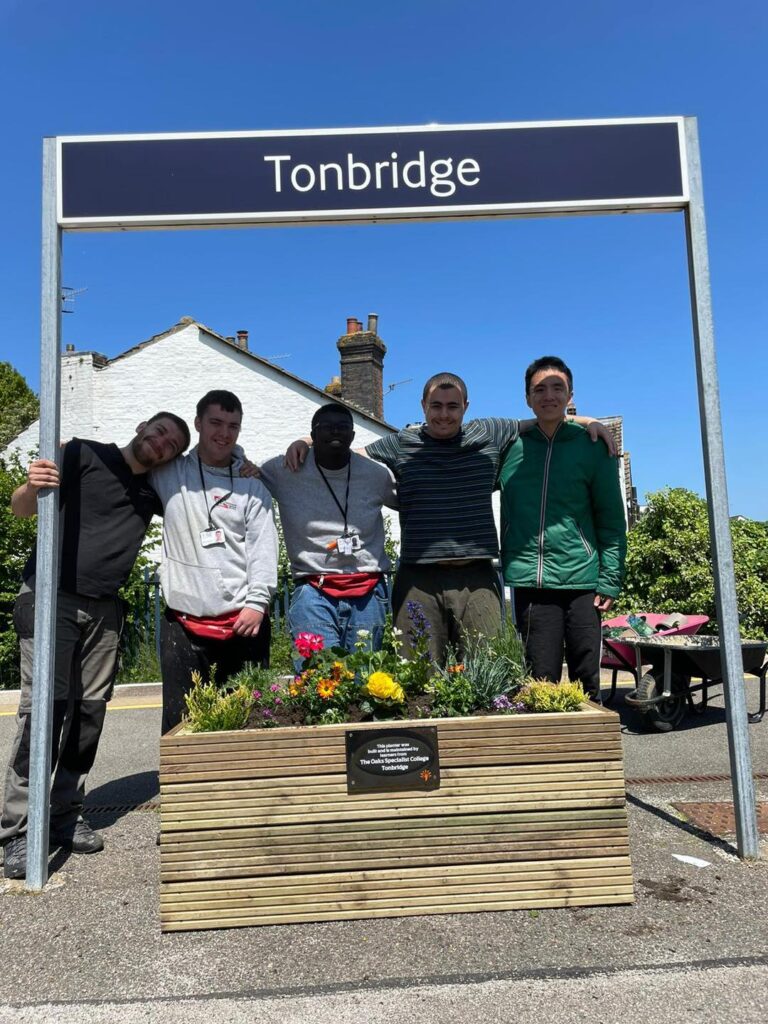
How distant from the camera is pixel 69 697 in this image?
3959 millimetres

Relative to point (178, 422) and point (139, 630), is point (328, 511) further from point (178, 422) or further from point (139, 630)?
point (139, 630)

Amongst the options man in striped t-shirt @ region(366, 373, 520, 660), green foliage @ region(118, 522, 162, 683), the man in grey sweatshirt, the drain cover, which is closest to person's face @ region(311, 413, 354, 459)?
the man in grey sweatshirt

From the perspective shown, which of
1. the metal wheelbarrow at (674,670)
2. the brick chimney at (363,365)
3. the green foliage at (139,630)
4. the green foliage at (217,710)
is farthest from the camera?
the brick chimney at (363,365)

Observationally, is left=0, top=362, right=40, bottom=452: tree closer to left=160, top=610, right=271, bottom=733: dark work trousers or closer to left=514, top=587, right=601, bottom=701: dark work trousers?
left=160, top=610, right=271, bottom=733: dark work trousers

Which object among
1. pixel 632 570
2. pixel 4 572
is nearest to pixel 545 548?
pixel 632 570

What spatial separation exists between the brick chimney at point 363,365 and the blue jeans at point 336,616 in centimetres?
1768

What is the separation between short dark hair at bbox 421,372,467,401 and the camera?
13.9 ft

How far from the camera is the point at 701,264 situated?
386 cm

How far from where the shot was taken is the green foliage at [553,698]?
10.9 feet

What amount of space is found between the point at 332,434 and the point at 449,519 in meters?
0.74

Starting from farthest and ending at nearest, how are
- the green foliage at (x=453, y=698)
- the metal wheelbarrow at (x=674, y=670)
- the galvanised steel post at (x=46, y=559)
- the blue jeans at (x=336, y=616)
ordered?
the metal wheelbarrow at (x=674, y=670), the blue jeans at (x=336, y=616), the galvanised steel post at (x=46, y=559), the green foliage at (x=453, y=698)

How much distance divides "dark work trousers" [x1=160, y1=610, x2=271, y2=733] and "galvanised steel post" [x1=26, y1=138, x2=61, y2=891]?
582 mm

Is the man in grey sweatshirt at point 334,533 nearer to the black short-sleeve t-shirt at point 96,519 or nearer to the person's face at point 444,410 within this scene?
the person's face at point 444,410

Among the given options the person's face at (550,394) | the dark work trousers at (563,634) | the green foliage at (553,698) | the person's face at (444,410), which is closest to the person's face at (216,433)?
the person's face at (444,410)
